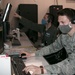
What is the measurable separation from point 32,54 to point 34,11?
11.3 ft

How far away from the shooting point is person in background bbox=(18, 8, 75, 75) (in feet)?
5.78

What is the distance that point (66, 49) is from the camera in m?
2.25

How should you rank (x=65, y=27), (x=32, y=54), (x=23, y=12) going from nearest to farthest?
(x=65, y=27) → (x=32, y=54) → (x=23, y=12)

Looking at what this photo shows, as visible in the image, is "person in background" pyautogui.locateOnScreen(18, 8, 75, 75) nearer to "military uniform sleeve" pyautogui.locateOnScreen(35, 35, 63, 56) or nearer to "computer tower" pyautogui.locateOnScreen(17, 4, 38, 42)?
"military uniform sleeve" pyautogui.locateOnScreen(35, 35, 63, 56)

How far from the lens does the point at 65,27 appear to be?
2180mm

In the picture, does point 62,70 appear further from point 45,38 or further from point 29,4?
point 29,4

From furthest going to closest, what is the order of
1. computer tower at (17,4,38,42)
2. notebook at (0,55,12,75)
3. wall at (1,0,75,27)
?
wall at (1,0,75,27) → computer tower at (17,4,38,42) → notebook at (0,55,12,75)

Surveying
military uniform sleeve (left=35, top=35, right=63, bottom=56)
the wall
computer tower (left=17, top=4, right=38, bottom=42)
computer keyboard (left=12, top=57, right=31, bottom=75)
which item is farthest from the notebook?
the wall

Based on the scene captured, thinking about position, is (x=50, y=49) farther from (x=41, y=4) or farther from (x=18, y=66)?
(x=41, y=4)

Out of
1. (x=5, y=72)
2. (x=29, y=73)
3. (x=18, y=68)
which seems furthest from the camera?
(x=18, y=68)

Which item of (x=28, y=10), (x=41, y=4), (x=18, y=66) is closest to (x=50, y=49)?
(x=18, y=66)

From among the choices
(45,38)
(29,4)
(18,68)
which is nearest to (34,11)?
(29,4)

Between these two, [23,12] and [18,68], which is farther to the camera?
[23,12]

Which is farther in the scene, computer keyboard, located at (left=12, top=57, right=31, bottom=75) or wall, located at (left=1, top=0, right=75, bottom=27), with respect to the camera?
Answer: wall, located at (left=1, top=0, right=75, bottom=27)
